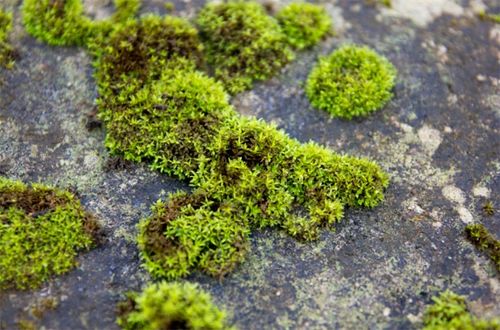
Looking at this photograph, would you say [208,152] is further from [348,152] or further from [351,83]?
[351,83]

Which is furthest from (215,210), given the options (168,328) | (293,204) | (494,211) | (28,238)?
(494,211)

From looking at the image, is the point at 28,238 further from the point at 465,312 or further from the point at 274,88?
the point at 465,312

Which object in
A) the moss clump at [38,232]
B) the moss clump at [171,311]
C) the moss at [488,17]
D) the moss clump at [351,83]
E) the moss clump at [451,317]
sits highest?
the moss at [488,17]

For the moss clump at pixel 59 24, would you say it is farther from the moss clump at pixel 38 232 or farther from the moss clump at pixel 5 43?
the moss clump at pixel 38 232

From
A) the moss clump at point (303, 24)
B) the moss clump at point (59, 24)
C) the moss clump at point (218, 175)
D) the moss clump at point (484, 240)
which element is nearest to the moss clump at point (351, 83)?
the moss clump at point (303, 24)

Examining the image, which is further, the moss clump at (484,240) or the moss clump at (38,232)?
the moss clump at (484,240)

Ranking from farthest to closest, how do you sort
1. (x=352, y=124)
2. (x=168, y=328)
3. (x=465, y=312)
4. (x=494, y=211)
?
(x=352, y=124) < (x=494, y=211) < (x=465, y=312) < (x=168, y=328)

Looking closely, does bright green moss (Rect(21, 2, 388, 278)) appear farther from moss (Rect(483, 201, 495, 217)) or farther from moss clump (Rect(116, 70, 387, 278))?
moss (Rect(483, 201, 495, 217))
